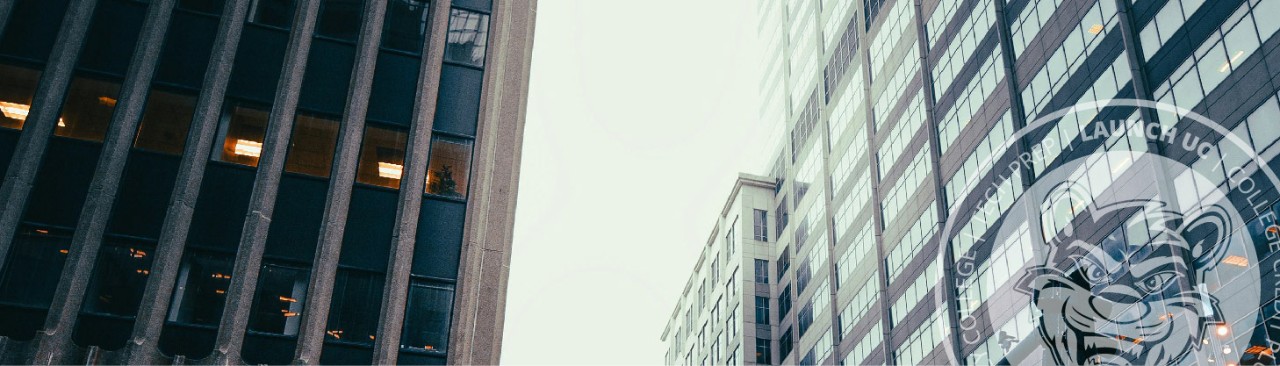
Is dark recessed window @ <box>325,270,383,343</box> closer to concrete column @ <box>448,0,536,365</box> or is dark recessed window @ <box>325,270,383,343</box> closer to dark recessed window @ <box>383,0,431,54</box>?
concrete column @ <box>448,0,536,365</box>

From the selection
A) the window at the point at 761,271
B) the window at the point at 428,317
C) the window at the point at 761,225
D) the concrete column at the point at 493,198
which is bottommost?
the window at the point at 428,317

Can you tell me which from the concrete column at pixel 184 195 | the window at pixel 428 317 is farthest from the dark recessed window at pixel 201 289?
the window at pixel 428 317

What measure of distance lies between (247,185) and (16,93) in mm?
5890

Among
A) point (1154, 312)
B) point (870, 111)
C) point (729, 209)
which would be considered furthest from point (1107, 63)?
point (729, 209)

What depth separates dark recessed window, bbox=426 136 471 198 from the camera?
25.8 meters

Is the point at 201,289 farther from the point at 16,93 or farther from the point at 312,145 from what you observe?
the point at 16,93

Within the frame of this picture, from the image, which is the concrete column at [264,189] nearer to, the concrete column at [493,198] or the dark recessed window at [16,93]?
the concrete column at [493,198]

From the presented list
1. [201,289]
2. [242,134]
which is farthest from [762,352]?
[201,289]

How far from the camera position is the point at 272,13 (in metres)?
27.3

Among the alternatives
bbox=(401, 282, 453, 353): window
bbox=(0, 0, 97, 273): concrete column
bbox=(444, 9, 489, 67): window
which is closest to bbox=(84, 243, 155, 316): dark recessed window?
bbox=(0, 0, 97, 273): concrete column

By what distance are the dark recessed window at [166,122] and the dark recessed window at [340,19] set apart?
3.78m

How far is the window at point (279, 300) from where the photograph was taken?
23.3 metres

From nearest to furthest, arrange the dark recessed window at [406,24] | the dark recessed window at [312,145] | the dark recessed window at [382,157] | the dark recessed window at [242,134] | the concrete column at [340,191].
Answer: the concrete column at [340,191] → the dark recessed window at [242,134] → the dark recessed window at [312,145] → the dark recessed window at [382,157] → the dark recessed window at [406,24]

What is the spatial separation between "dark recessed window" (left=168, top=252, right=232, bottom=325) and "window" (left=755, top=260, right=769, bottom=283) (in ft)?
244
